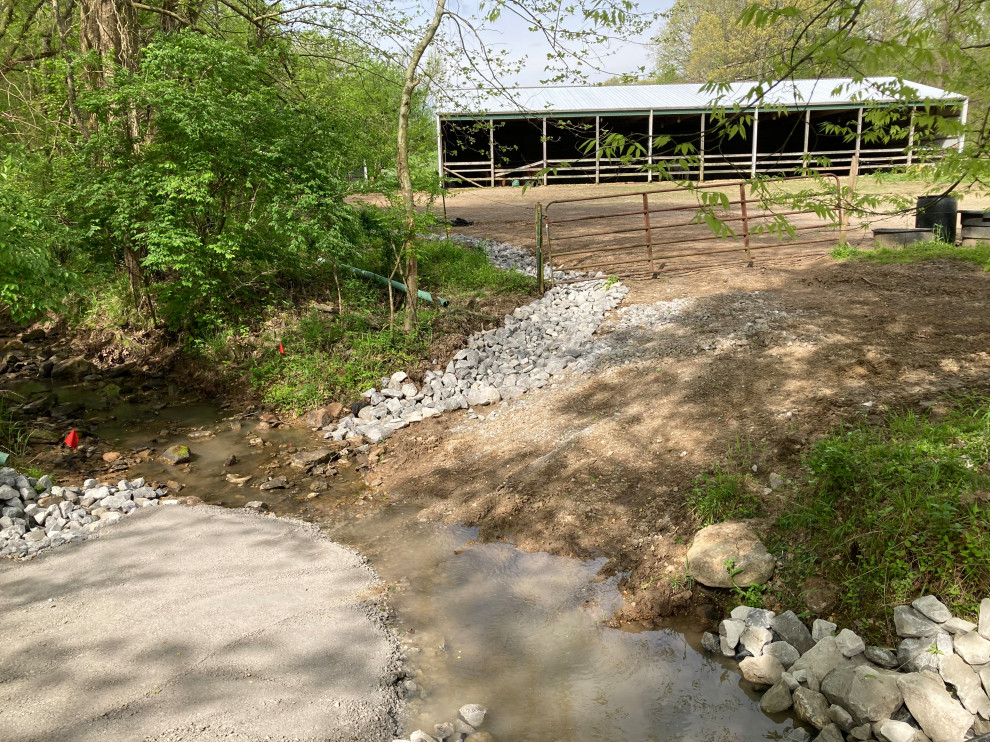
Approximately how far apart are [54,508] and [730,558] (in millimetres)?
5660

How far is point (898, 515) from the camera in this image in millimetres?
4574

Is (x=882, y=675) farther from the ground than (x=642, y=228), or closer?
closer

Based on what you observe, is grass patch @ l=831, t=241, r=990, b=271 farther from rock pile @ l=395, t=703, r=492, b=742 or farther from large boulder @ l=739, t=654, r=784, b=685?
rock pile @ l=395, t=703, r=492, b=742

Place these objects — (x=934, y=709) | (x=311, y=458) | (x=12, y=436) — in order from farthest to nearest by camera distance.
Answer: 1. (x=12, y=436)
2. (x=311, y=458)
3. (x=934, y=709)

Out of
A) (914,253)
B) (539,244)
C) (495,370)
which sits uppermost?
(539,244)

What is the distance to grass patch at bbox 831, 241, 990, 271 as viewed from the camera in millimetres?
10441

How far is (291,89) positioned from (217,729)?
10108 mm

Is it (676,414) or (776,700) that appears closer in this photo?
(776,700)

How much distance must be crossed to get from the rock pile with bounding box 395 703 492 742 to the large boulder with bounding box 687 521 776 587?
1878 mm

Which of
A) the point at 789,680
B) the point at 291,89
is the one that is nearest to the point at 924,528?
the point at 789,680

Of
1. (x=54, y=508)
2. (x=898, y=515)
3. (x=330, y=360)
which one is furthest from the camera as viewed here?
(x=330, y=360)

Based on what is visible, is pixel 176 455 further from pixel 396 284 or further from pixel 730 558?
pixel 730 558

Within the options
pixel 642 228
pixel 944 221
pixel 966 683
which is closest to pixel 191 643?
pixel 966 683

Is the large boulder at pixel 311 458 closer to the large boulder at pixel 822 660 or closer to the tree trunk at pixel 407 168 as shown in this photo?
the tree trunk at pixel 407 168
